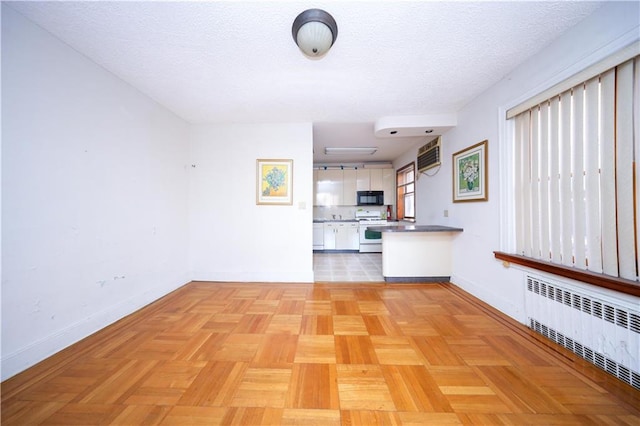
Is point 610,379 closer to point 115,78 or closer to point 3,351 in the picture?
point 3,351

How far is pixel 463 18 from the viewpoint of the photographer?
4.87ft

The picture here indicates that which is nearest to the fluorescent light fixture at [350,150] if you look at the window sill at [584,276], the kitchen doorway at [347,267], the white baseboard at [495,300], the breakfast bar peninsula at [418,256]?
the breakfast bar peninsula at [418,256]

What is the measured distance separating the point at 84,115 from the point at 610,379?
4.53 metres

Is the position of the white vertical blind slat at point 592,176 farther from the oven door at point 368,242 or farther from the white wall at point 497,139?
the oven door at point 368,242

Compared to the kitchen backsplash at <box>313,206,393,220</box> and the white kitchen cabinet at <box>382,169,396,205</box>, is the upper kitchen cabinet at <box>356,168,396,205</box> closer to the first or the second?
the white kitchen cabinet at <box>382,169,396,205</box>

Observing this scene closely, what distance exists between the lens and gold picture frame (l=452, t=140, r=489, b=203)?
2492 millimetres

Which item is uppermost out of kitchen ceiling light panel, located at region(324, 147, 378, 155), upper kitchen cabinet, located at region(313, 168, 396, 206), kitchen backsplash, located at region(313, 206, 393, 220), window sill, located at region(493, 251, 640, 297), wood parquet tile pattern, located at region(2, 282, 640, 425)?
kitchen ceiling light panel, located at region(324, 147, 378, 155)

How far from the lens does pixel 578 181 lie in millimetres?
1585

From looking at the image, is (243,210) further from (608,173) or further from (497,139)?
(608,173)

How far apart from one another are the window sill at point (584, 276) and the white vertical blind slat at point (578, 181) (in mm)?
123

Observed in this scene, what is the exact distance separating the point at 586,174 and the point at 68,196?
415 centimetres

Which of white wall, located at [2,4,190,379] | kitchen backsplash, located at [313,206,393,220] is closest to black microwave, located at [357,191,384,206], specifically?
kitchen backsplash, located at [313,206,393,220]

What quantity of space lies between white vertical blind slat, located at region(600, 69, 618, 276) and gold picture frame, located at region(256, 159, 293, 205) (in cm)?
308

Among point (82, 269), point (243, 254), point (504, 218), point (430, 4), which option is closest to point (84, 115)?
point (82, 269)
